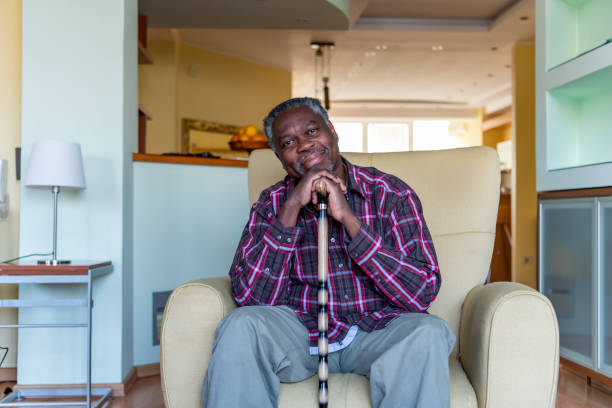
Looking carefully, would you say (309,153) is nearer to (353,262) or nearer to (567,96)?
(353,262)

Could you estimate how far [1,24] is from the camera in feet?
9.46

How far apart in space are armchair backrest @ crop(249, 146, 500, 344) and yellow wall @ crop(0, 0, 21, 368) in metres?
2.04

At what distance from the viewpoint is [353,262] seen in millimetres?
1626

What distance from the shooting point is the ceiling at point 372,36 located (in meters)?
4.48

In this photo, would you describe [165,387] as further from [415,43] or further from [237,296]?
[415,43]

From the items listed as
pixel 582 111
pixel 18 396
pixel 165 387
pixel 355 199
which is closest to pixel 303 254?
pixel 355 199

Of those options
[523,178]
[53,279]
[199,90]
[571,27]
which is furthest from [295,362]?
[199,90]

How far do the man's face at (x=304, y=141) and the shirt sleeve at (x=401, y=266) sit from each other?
0.30m

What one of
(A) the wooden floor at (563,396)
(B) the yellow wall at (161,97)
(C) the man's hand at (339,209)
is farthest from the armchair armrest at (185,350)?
(B) the yellow wall at (161,97)

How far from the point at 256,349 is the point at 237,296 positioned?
10.4 inches

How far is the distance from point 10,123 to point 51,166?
82cm

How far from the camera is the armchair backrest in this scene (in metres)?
1.78

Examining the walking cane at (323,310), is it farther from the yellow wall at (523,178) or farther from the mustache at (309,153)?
the yellow wall at (523,178)

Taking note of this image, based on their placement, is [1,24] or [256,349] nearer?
[256,349]
